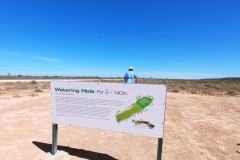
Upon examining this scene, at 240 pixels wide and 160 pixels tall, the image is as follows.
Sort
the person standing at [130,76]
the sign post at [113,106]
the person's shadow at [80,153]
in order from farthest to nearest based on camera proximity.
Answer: the person standing at [130,76] < the person's shadow at [80,153] < the sign post at [113,106]

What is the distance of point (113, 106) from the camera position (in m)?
4.71

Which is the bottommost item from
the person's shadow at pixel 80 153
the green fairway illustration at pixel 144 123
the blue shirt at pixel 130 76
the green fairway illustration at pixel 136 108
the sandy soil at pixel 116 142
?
the person's shadow at pixel 80 153

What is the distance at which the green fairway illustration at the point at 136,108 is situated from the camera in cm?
445

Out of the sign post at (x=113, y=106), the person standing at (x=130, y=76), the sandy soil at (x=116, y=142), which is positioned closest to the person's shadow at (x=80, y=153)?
the sandy soil at (x=116, y=142)

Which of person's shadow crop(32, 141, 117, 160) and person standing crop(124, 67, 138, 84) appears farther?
person standing crop(124, 67, 138, 84)

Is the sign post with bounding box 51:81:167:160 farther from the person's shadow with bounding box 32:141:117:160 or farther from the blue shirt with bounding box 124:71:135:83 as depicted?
the blue shirt with bounding box 124:71:135:83

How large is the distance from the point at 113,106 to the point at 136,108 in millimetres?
493

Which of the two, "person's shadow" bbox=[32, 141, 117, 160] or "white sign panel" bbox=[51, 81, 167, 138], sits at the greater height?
"white sign panel" bbox=[51, 81, 167, 138]

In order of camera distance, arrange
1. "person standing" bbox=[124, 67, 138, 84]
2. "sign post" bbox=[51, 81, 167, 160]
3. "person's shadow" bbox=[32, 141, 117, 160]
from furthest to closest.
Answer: "person standing" bbox=[124, 67, 138, 84]
"person's shadow" bbox=[32, 141, 117, 160]
"sign post" bbox=[51, 81, 167, 160]

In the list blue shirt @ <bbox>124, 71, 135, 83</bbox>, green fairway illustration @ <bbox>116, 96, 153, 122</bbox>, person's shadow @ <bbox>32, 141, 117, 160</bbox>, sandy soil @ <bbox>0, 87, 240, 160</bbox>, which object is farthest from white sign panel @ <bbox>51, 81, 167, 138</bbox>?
blue shirt @ <bbox>124, 71, 135, 83</bbox>

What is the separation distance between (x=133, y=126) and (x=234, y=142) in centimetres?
369

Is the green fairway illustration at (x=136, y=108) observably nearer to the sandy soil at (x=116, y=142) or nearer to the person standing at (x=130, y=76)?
the sandy soil at (x=116, y=142)

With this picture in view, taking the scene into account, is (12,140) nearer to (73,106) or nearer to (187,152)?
(73,106)

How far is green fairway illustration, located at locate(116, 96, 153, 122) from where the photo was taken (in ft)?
14.6
